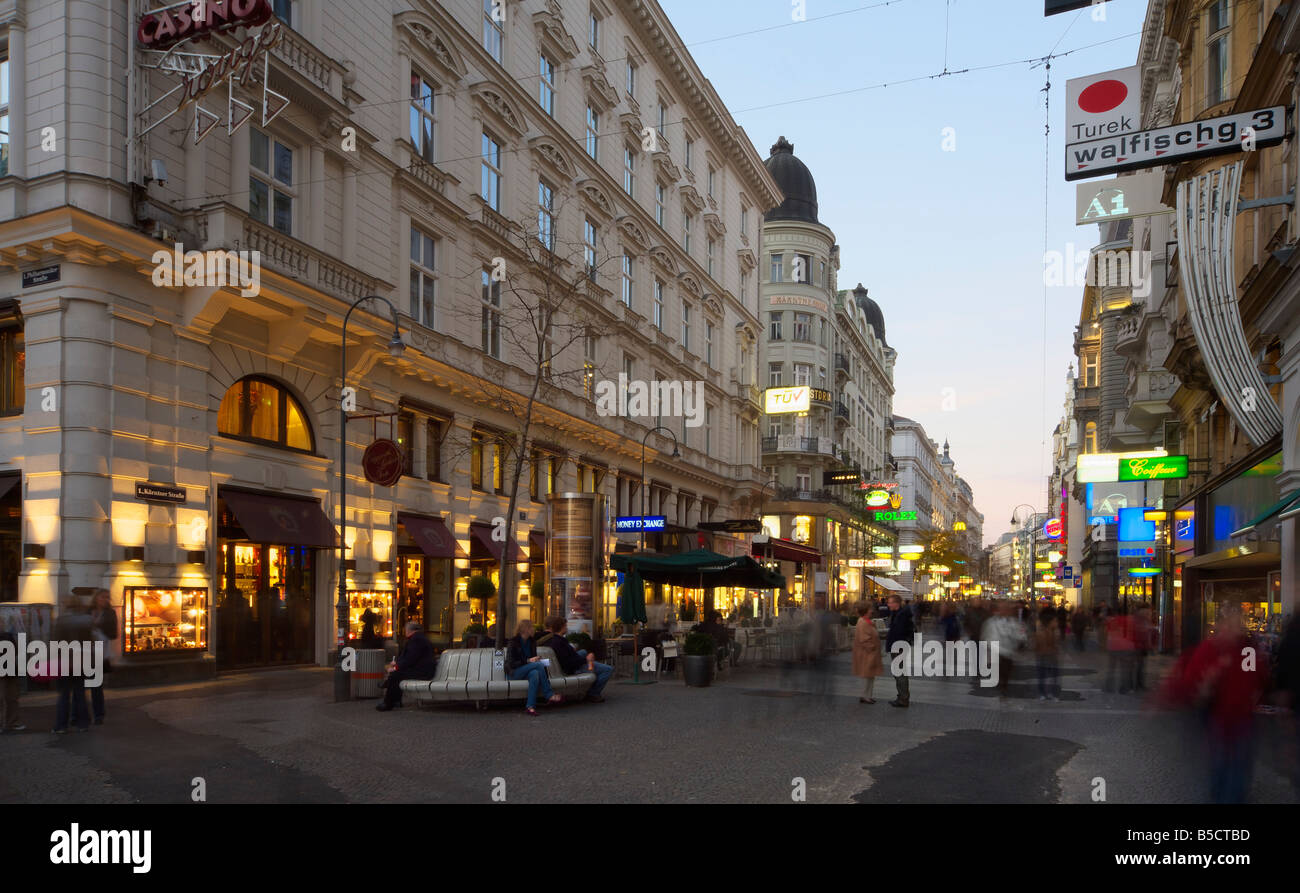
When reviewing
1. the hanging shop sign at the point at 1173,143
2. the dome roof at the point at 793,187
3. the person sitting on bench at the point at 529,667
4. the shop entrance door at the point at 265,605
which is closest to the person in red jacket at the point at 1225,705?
the hanging shop sign at the point at 1173,143

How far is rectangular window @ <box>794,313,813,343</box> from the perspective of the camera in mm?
64875

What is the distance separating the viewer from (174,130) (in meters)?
18.7

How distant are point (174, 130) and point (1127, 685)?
2025cm

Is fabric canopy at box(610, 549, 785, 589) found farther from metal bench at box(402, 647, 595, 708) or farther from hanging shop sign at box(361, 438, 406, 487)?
metal bench at box(402, 647, 595, 708)

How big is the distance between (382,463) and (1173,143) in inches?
603

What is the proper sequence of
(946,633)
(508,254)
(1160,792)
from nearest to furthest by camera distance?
1. (1160,792)
2. (946,633)
3. (508,254)

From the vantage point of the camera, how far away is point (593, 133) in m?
35.9

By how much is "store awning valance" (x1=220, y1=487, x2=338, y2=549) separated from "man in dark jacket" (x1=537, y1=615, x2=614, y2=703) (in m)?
6.63

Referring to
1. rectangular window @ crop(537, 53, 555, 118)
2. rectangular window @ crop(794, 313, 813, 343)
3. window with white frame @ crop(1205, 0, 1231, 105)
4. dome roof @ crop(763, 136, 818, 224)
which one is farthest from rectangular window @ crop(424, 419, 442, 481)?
dome roof @ crop(763, 136, 818, 224)

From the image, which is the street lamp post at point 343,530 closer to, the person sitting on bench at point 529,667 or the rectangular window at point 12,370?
the person sitting on bench at point 529,667

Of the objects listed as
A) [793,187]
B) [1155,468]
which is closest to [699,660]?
[1155,468]

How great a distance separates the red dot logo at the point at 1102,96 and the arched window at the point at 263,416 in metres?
15.4
